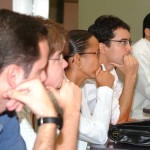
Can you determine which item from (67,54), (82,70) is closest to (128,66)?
(82,70)

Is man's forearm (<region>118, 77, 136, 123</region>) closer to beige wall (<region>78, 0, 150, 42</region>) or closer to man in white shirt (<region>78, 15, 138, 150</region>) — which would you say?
man in white shirt (<region>78, 15, 138, 150</region>)

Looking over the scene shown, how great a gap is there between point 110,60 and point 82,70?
0.54m

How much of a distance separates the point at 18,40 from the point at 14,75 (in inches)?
4.1

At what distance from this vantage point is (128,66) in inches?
92.1

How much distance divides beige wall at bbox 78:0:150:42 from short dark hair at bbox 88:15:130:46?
1.48m

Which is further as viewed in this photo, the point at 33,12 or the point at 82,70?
the point at 33,12

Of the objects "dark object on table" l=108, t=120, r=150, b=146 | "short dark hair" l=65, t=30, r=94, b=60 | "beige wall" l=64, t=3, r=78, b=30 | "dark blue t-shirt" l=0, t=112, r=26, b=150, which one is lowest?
"dark object on table" l=108, t=120, r=150, b=146

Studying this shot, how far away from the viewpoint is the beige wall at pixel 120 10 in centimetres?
389

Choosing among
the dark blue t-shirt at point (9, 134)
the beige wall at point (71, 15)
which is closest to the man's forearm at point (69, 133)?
the dark blue t-shirt at point (9, 134)

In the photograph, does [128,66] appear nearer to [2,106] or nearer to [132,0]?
[2,106]

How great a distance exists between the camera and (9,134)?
4.30 feet

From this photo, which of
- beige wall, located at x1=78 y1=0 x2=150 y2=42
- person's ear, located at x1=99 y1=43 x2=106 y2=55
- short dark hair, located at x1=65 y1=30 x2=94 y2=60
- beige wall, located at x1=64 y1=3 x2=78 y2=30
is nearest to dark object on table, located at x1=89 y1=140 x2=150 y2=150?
short dark hair, located at x1=65 y1=30 x2=94 y2=60

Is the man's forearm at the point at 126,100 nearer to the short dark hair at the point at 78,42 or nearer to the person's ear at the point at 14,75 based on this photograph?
the short dark hair at the point at 78,42

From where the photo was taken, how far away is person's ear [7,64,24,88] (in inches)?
40.8
